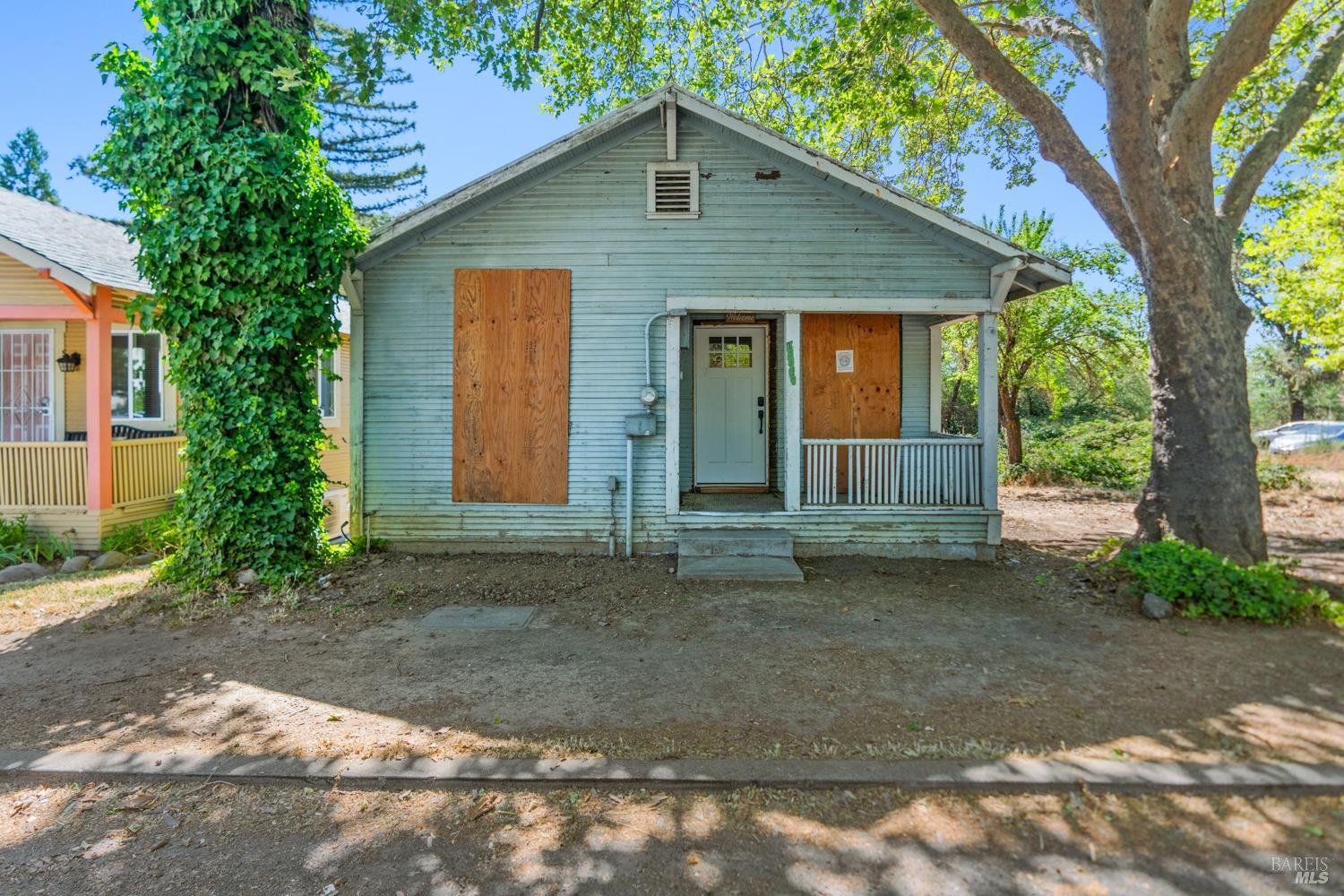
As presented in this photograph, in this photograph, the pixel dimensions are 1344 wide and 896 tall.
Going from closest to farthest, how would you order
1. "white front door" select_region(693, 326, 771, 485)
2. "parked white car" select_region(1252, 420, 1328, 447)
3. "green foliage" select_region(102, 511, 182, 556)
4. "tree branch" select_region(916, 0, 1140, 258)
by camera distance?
"tree branch" select_region(916, 0, 1140, 258), "green foliage" select_region(102, 511, 182, 556), "white front door" select_region(693, 326, 771, 485), "parked white car" select_region(1252, 420, 1328, 447)

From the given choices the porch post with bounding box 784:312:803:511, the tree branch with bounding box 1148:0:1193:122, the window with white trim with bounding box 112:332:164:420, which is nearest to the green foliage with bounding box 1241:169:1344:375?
the tree branch with bounding box 1148:0:1193:122

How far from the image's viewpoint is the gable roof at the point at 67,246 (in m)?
7.91

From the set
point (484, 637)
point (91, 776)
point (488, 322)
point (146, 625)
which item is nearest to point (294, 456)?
point (146, 625)

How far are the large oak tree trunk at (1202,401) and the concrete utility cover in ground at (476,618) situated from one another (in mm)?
5751

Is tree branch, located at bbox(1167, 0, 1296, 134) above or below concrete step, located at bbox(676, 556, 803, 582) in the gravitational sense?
above

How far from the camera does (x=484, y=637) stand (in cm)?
513

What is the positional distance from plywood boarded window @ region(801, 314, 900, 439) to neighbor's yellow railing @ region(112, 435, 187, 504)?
27.4ft

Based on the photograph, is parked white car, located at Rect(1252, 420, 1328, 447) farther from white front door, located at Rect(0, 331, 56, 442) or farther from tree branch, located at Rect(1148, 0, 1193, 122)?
white front door, located at Rect(0, 331, 56, 442)

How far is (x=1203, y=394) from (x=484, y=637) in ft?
21.3

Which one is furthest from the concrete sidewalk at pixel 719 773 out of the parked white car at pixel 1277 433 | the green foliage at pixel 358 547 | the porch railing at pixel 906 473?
the parked white car at pixel 1277 433

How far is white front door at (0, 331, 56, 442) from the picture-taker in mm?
9594

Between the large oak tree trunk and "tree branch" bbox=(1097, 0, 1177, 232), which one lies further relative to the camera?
the large oak tree trunk

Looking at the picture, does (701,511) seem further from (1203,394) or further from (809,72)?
(809,72)

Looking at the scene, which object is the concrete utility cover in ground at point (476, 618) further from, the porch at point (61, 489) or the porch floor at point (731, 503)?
the porch at point (61, 489)
